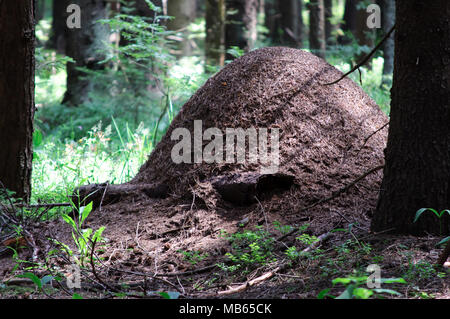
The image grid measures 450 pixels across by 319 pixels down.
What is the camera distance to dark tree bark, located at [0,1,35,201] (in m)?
4.03

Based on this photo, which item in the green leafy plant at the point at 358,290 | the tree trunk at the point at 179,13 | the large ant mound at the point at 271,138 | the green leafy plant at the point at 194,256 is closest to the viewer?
the green leafy plant at the point at 358,290

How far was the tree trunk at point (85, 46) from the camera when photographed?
9.30 meters

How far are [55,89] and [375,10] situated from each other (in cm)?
842

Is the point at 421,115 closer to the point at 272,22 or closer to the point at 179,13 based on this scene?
the point at 179,13

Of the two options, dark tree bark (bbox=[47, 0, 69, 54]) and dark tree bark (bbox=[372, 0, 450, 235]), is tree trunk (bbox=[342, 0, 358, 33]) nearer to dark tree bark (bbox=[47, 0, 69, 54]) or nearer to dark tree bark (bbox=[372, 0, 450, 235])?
dark tree bark (bbox=[47, 0, 69, 54])

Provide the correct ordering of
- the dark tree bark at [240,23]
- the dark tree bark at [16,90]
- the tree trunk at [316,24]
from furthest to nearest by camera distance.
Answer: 1. the tree trunk at [316,24]
2. the dark tree bark at [240,23]
3. the dark tree bark at [16,90]

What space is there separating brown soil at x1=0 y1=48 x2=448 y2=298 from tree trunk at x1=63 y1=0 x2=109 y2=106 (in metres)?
5.48

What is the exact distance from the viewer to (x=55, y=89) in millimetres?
12586

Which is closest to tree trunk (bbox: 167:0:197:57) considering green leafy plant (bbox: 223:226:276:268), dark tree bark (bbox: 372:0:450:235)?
green leafy plant (bbox: 223:226:276:268)

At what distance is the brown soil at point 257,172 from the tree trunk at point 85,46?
216 inches

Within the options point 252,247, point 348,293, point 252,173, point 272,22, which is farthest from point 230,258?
point 272,22

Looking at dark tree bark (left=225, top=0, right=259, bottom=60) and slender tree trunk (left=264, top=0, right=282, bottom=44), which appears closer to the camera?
dark tree bark (left=225, top=0, right=259, bottom=60)

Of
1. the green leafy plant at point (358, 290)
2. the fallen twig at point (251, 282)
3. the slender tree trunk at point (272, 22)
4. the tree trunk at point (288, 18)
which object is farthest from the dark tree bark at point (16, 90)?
the slender tree trunk at point (272, 22)

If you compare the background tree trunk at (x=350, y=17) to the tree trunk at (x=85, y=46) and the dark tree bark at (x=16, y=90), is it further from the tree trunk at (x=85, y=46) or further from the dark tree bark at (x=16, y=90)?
the dark tree bark at (x=16, y=90)
